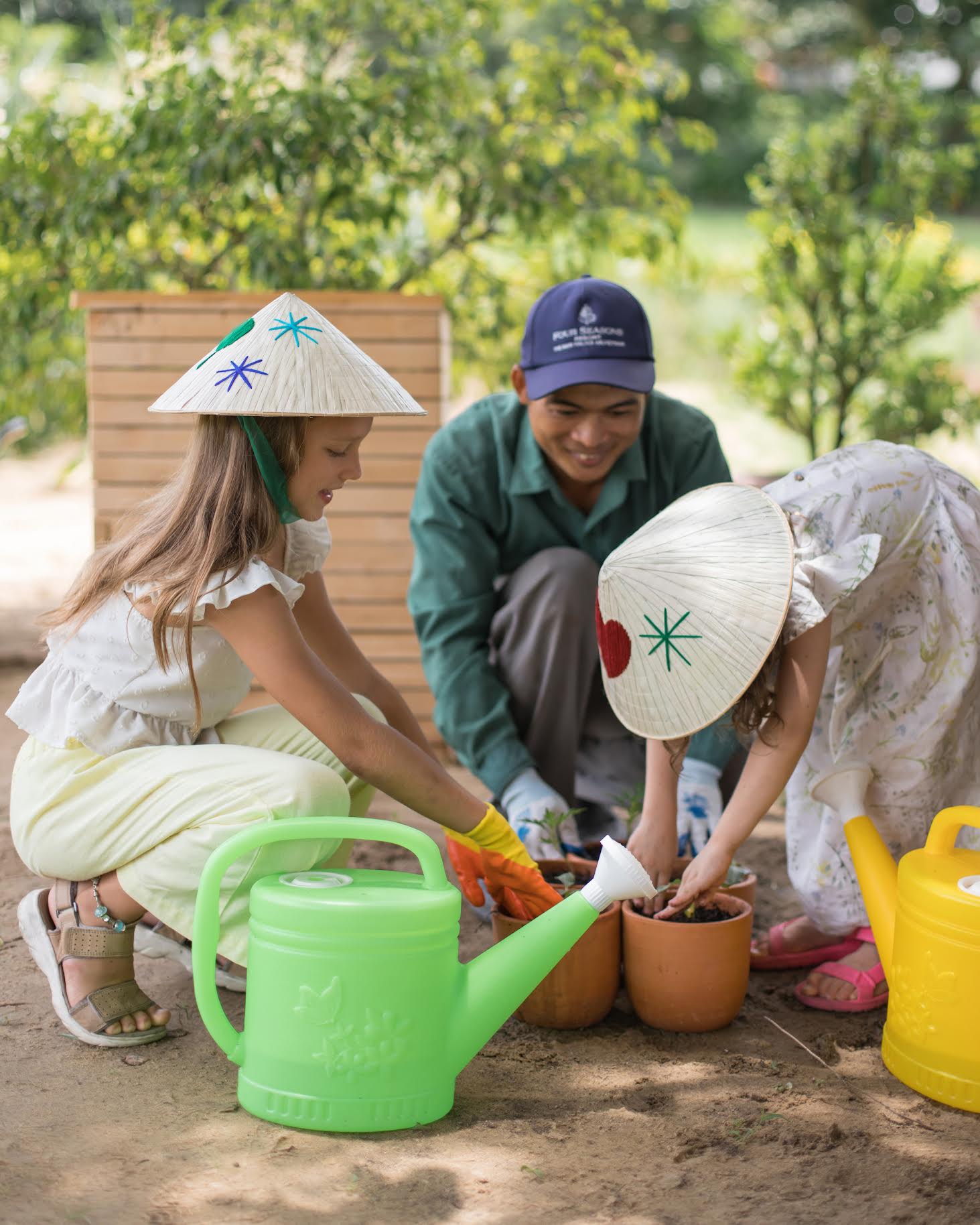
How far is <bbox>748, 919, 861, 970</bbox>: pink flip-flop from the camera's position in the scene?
220 cm

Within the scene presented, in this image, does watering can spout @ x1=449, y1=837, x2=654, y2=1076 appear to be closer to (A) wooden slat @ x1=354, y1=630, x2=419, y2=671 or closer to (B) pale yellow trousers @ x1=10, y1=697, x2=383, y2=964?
(B) pale yellow trousers @ x1=10, y1=697, x2=383, y2=964

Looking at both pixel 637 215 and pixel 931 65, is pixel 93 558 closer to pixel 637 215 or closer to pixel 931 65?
pixel 637 215

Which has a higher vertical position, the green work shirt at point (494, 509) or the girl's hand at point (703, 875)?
the green work shirt at point (494, 509)

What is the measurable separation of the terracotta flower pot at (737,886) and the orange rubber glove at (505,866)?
25 centimetres

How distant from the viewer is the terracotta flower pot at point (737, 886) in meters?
2.02

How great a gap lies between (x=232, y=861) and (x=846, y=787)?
953 mm

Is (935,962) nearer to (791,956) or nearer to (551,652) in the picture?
(791,956)

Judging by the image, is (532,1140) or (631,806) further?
(631,806)

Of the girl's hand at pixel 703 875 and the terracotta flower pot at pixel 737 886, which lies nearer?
the girl's hand at pixel 703 875

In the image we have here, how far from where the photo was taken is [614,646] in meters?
1.77

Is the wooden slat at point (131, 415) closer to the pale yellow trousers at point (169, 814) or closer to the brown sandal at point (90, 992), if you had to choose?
the pale yellow trousers at point (169, 814)

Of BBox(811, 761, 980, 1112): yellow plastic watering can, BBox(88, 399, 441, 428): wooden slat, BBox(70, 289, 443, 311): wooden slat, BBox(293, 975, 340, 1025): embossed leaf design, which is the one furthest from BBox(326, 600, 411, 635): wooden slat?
BBox(293, 975, 340, 1025): embossed leaf design

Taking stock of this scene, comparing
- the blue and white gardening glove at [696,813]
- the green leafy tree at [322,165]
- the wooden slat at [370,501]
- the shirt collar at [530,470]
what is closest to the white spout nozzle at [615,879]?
the blue and white gardening glove at [696,813]

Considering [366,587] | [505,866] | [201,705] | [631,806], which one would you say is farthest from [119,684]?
[366,587]
